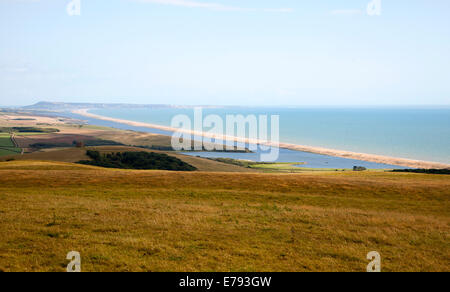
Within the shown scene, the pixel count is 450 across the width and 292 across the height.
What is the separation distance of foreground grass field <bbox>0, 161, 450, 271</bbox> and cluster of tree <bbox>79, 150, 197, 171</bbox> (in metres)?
49.3

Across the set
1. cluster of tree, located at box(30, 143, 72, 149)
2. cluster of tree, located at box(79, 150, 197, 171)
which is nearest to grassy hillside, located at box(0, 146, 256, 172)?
cluster of tree, located at box(79, 150, 197, 171)

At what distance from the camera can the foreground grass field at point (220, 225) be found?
1343cm

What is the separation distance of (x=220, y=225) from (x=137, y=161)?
70.1m

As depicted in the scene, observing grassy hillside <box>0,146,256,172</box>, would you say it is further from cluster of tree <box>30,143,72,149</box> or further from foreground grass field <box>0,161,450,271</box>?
foreground grass field <box>0,161,450,271</box>

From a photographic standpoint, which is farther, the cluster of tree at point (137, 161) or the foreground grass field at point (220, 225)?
the cluster of tree at point (137, 161)

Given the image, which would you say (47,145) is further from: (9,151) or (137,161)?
(137,161)

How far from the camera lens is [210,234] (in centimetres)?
1652

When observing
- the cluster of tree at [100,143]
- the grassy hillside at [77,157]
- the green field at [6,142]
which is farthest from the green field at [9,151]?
the cluster of tree at [100,143]

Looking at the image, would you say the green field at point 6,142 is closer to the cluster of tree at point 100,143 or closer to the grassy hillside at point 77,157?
the cluster of tree at point 100,143

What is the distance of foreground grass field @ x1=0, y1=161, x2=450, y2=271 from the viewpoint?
13.4 m

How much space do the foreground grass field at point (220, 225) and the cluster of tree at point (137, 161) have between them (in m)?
49.3

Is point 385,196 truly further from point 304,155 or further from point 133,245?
point 304,155
